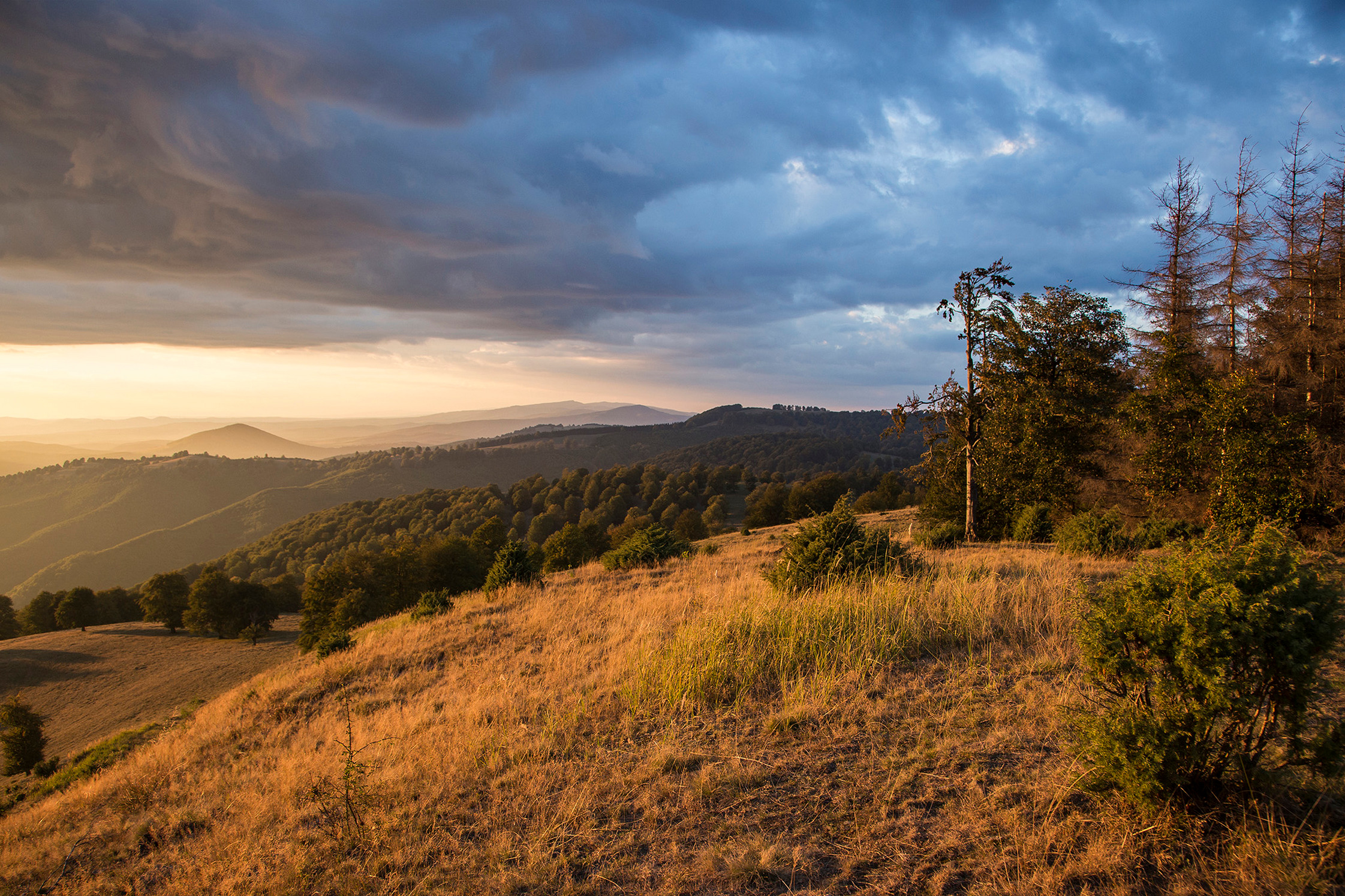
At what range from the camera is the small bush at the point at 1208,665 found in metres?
2.62

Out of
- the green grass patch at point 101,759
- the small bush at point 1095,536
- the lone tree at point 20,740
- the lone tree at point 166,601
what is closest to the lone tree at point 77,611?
the lone tree at point 166,601

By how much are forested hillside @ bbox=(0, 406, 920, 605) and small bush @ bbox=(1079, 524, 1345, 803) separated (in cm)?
9886

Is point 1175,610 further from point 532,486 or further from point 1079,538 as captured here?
point 532,486

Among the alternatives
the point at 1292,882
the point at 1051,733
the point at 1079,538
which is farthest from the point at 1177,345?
the point at 1292,882

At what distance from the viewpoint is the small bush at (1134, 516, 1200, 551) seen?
39.7 feet

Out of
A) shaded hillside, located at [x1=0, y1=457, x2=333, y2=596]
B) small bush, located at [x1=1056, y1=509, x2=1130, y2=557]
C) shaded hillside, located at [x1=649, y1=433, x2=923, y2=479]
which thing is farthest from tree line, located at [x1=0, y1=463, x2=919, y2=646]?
shaded hillside, located at [x1=0, y1=457, x2=333, y2=596]

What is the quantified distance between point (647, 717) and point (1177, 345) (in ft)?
60.9

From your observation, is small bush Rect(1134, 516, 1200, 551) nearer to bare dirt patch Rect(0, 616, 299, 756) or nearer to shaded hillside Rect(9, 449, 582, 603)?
A: bare dirt patch Rect(0, 616, 299, 756)

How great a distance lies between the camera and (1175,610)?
282 centimetres

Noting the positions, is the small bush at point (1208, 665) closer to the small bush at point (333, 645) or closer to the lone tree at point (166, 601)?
the small bush at point (333, 645)

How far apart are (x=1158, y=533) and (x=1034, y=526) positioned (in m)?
5.22

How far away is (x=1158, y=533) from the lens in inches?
483

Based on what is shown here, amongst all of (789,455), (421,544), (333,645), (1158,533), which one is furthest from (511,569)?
(789,455)

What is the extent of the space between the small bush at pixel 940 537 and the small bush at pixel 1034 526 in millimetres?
1549
